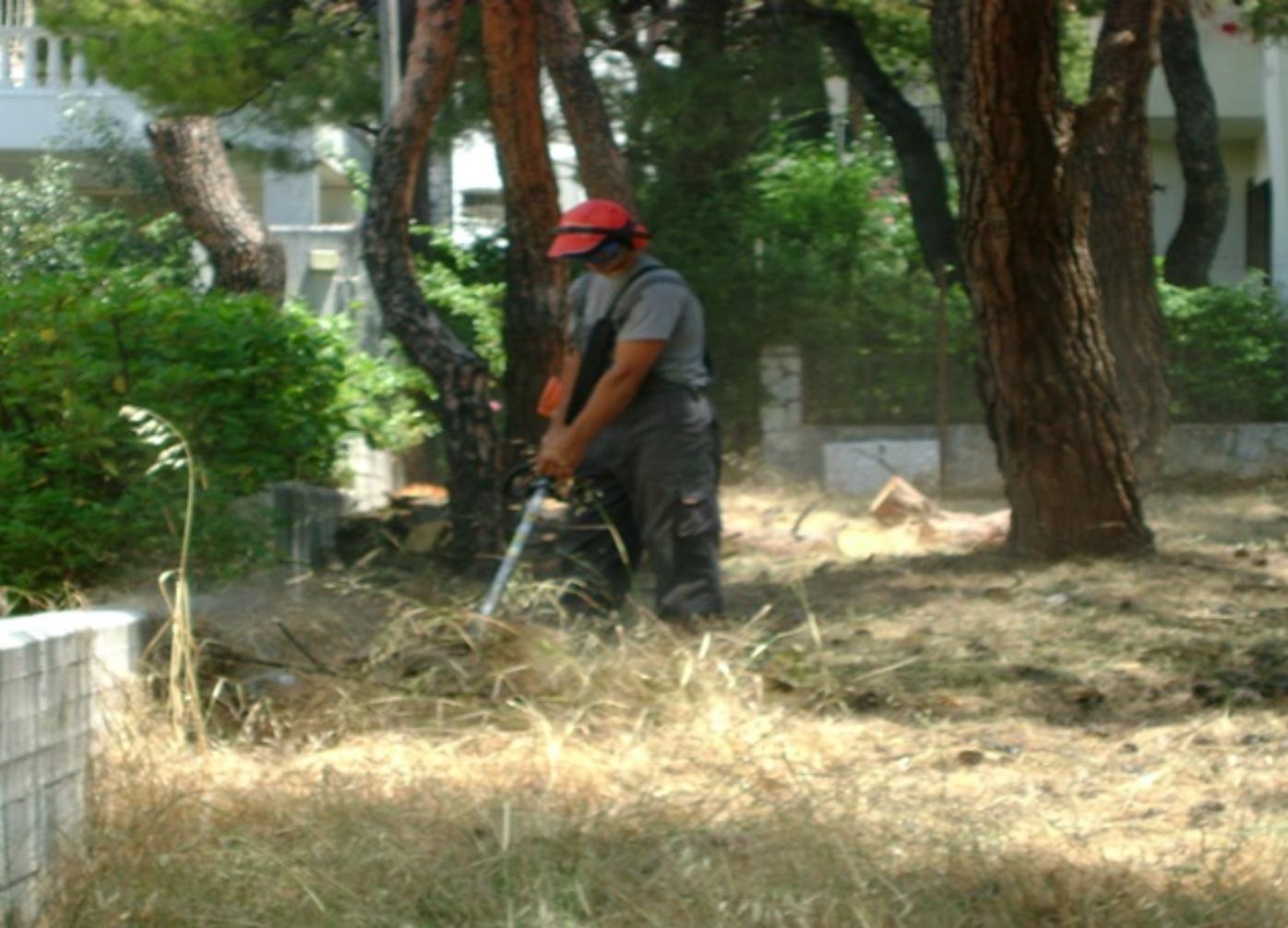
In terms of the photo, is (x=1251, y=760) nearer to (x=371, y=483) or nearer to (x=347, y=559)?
(x=347, y=559)

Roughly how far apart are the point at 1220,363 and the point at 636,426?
8.75m

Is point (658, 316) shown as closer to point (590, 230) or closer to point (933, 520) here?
point (590, 230)

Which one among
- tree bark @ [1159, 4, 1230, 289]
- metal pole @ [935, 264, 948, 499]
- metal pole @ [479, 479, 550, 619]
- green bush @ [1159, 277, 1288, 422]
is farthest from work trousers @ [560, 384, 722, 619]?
tree bark @ [1159, 4, 1230, 289]

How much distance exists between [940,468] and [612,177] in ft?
13.9

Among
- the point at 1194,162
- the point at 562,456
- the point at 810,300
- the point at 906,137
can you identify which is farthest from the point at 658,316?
the point at 1194,162

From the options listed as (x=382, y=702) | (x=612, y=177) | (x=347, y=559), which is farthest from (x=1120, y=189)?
(x=382, y=702)

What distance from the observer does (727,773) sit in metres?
5.46

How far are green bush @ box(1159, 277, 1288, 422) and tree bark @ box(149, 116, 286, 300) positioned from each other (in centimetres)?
653

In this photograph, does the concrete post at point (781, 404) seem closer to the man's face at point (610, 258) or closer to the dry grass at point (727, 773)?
the dry grass at point (727, 773)

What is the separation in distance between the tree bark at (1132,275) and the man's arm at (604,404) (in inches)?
230

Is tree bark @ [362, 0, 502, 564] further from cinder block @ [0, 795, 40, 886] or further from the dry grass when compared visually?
cinder block @ [0, 795, 40, 886]

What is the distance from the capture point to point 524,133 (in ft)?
32.5

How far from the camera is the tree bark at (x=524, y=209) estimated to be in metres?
9.79

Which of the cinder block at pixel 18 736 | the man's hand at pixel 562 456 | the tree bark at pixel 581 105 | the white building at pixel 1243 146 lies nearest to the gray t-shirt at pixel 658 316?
the man's hand at pixel 562 456
